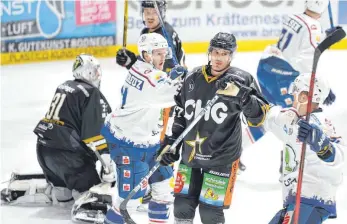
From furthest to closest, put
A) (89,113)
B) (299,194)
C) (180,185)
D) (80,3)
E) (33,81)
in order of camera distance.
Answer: (80,3)
(33,81)
(89,113)
(180,185)
(299,194)

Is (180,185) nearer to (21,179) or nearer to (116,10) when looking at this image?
(21,179)

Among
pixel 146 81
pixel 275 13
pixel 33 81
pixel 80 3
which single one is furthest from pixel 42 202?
pixel 275 13

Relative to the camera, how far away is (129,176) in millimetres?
5297

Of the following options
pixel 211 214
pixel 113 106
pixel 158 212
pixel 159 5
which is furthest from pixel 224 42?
pixel 113 106

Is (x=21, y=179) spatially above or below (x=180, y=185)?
below

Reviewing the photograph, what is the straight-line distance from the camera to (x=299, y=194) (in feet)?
14.9

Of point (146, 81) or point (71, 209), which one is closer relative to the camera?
point (146, 81)

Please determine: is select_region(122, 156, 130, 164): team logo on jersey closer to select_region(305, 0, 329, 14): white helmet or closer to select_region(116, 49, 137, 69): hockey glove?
select_region(116, 49, 137, 69): hockey glove

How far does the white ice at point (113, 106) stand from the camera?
20.0 feet

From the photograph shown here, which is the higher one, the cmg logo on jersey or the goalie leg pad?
the cmg logo on jersey

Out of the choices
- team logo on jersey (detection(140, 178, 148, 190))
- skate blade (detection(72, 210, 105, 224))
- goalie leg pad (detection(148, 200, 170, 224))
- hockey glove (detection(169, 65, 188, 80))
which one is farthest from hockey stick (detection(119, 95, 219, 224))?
skate blade (detection(72, 210, 105, 224))

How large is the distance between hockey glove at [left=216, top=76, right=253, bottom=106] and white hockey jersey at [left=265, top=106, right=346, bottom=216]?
0.19m

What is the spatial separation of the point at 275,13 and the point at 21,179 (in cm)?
622

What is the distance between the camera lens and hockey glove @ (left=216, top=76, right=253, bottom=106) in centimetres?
475
